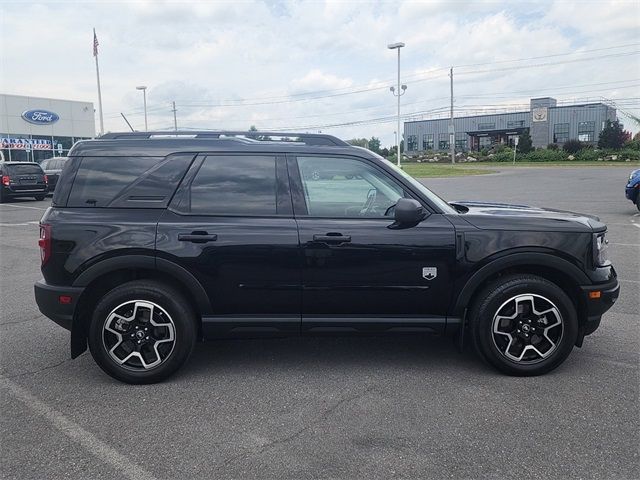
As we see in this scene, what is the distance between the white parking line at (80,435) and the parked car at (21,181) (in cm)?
1974

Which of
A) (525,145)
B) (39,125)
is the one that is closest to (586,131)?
(525,145)

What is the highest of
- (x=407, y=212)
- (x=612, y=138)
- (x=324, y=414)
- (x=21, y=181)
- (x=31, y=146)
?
(x=612, y=138)

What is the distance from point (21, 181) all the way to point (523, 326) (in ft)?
72.0

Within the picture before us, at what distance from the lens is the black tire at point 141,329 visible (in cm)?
383

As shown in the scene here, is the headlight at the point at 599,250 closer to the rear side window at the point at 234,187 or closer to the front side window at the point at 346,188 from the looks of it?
the front side window at the point at 346,188

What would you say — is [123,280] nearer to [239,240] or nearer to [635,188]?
[239,240]

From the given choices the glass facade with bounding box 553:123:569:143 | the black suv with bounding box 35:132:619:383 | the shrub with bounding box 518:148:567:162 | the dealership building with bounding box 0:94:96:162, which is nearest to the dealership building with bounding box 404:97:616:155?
the glass facade with bounding box 553:123:569:143

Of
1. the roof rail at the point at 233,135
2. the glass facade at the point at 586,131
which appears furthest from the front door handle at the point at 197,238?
the glass facade at the point at 586,131

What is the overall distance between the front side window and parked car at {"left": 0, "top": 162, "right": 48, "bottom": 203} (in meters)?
20.6

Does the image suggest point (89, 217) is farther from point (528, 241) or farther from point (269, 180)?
point (528, 241)

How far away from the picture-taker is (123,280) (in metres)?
4.02

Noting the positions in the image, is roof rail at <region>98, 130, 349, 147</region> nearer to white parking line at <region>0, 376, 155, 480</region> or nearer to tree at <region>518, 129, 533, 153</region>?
white parking line at <region>0, 376, 155, 480</region>

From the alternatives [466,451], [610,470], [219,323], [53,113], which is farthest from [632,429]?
[53,113]

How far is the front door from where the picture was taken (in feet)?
12.6
